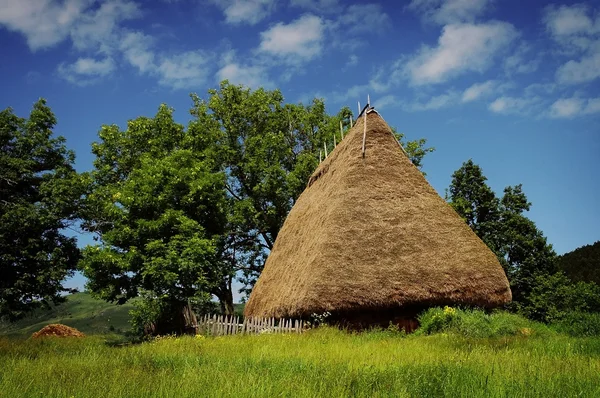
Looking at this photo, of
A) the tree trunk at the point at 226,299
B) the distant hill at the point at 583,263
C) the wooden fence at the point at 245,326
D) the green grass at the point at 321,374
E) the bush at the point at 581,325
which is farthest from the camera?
the distant hill at the point at 583,263

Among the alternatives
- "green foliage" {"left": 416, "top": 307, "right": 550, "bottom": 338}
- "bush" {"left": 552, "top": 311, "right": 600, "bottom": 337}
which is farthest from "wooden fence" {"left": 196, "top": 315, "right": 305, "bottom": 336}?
"bush" {"left": 552, "top": 311, "right": 600, "bottom": 337}

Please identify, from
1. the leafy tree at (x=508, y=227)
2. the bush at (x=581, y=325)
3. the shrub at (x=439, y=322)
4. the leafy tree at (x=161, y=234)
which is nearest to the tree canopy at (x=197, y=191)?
the leafy tree at (x=161, y=234)

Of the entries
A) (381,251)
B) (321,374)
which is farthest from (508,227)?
(321,374)

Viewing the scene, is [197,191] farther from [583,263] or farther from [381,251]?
[583,263]

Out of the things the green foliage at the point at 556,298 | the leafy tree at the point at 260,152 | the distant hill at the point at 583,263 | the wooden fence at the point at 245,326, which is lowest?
the wooden fence at the point at 245,326

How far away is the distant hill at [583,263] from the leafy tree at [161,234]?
21895 mm

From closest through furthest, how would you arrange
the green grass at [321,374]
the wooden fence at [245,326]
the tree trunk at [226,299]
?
Result: the green grass at [321,374] → the wooden fence at [245,326] → the tree trunk at [226,299]

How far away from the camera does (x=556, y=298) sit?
23312mm

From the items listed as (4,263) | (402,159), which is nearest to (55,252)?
(4,263)

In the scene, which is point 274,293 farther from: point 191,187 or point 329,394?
point 329,394

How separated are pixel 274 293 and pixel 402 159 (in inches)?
281

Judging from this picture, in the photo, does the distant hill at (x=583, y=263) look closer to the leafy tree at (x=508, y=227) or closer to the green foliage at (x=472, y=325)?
the leafy tree at (x=508, y=227)

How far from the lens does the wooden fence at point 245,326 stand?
13.9 m

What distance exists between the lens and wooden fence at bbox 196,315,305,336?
1386 centimetres
